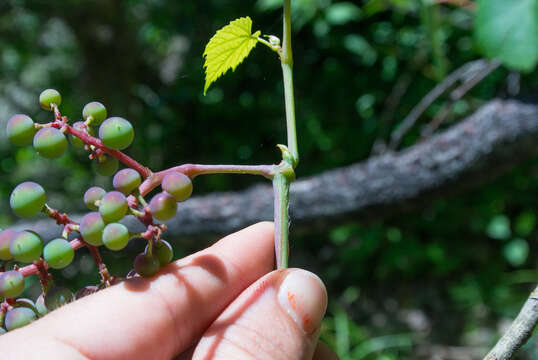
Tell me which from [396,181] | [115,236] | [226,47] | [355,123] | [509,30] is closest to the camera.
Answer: [115,236]

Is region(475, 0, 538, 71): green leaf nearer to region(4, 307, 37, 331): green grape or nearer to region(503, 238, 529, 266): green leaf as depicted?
region(4, 307, 37, 331): green grape

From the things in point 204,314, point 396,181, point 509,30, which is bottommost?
point 396,181

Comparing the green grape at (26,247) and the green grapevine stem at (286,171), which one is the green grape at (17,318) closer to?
the green grape at (26,247)

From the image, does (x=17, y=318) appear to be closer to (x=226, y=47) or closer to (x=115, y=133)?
(x=115, y=133)

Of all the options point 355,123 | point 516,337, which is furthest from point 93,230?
point 355,123

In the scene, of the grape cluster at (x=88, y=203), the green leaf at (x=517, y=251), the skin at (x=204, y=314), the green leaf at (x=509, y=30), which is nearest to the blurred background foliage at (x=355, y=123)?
the green leaf at (x=517, y=251)

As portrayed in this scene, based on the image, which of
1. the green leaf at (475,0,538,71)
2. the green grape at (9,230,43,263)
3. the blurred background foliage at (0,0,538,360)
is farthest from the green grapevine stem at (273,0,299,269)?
the blurred background foliage at (0,0,538,360)
